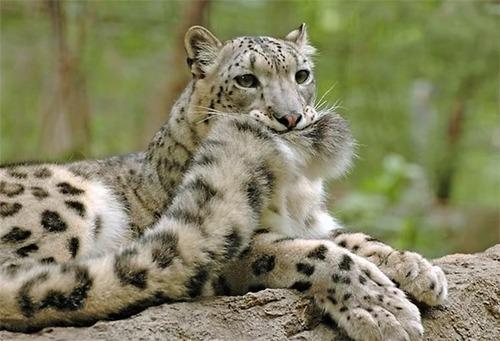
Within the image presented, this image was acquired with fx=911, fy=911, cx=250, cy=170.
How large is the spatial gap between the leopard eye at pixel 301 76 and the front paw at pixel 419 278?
1161 millimetres

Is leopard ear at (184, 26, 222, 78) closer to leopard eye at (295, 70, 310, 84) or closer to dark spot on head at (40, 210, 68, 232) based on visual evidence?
leopard eye at (295, 70, 310, 84)

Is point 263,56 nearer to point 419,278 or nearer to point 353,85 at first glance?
point 419,278

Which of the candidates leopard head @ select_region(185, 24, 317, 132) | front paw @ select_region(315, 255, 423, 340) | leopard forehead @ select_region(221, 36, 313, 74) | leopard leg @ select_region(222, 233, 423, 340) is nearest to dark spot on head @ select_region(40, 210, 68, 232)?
leopard leg @ select_region(222, 233, 423, 340)

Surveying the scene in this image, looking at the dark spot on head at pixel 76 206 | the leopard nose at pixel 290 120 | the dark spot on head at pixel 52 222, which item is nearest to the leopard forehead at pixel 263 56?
the leopard nose at pixel 290 120

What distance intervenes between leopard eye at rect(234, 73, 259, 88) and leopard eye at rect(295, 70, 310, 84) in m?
0.22

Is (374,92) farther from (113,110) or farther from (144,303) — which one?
(144,303)

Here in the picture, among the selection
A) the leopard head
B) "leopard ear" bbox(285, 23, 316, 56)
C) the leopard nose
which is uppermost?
"leopard ear" bbox(285, 23, 316, 56)

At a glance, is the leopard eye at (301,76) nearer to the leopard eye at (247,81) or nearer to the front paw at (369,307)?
the leopard eye at (247,81)

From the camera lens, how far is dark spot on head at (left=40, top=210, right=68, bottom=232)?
353 centimetres

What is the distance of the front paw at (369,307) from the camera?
310 cm

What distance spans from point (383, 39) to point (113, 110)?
15.9 ft

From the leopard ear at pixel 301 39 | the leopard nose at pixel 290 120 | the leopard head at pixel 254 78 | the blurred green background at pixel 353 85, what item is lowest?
the blurred green background at pixel 353 85

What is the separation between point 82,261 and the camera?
10.1 ft

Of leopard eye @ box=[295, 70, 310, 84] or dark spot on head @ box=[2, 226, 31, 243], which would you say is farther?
leopard eye @ box=[295, 70, 310, 84]
